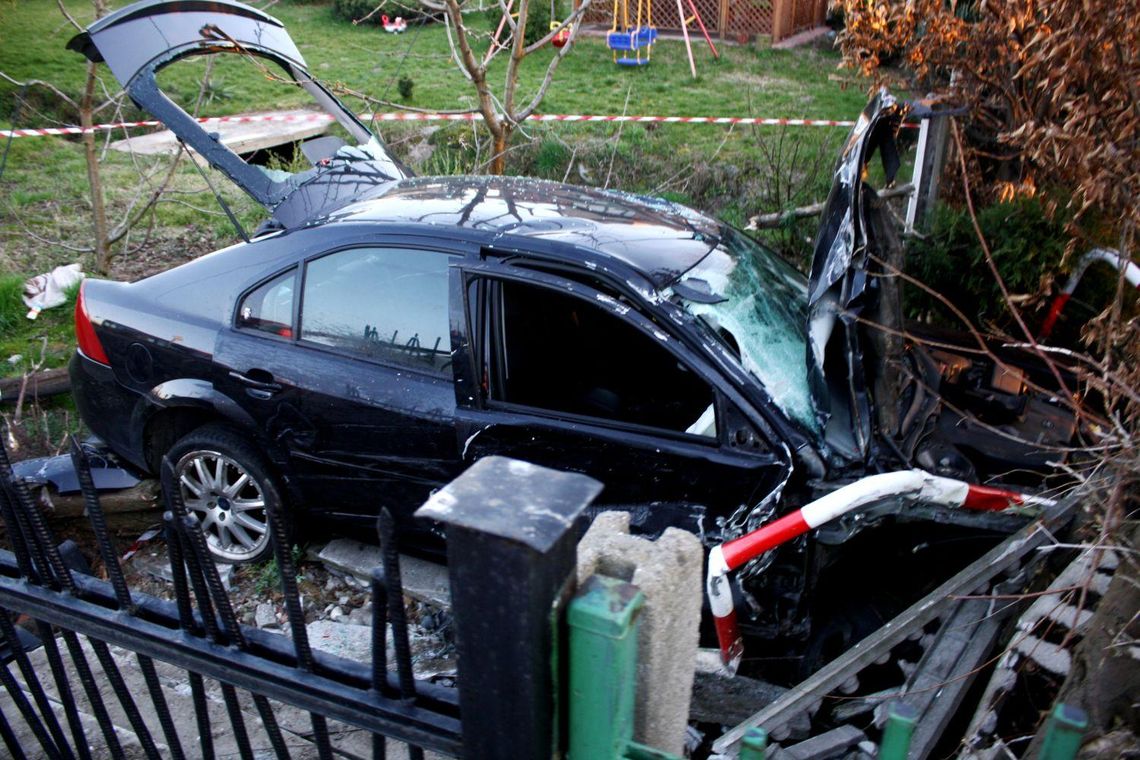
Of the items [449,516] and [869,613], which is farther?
[869,613]

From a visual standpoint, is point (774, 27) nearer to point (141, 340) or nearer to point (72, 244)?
point (72, 244)

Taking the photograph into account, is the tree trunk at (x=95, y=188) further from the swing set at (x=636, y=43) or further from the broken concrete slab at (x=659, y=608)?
the swing set at (x=636, y=43)

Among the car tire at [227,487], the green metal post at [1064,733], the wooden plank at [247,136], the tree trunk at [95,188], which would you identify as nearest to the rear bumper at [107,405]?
the car tire at [227,487]

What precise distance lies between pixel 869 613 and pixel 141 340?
3.36 meters

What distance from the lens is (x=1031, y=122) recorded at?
3707 mm

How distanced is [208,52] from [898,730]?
4.75 metres

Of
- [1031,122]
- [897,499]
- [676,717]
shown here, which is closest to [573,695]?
[676,717]

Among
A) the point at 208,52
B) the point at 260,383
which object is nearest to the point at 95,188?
the point at 208,52

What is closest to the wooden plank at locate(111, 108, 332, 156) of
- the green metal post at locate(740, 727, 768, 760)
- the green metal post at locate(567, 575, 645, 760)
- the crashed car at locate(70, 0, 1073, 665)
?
the crashed car at locate(70, 0, 1073, 665)

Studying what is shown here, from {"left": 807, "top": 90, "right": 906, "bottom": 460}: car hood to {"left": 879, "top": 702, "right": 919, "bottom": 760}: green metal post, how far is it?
6.95 feet

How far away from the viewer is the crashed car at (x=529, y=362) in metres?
3.27

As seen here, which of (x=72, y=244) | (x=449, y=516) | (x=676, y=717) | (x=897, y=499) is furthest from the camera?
(x=72, y=244)

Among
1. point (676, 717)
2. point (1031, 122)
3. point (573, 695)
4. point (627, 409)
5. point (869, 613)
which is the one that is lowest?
point (869, 613)

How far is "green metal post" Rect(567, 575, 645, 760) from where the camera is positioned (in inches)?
51.6
